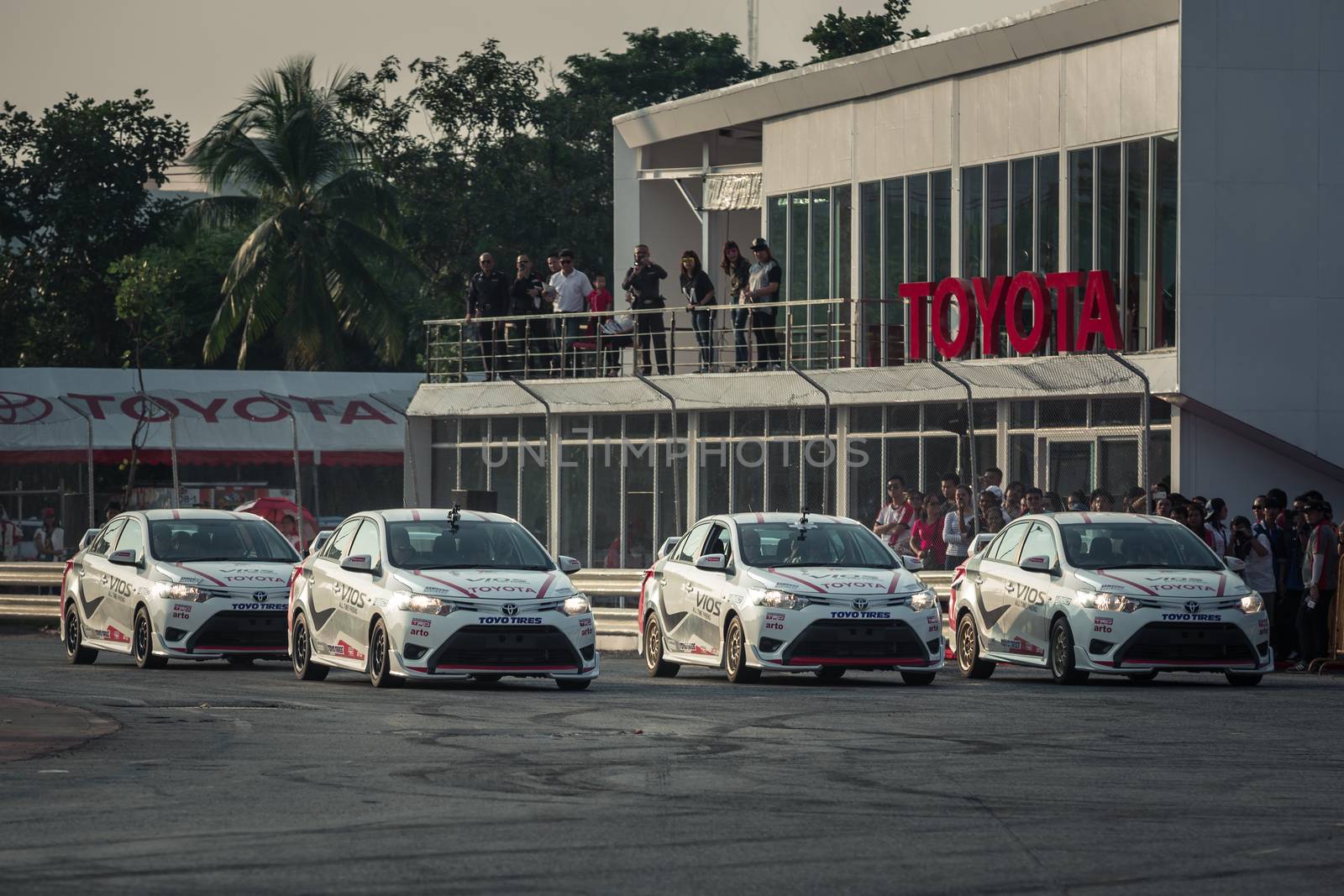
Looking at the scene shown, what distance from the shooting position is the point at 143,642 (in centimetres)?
2231

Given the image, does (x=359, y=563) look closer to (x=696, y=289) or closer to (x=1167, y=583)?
(x=1167, y=583)

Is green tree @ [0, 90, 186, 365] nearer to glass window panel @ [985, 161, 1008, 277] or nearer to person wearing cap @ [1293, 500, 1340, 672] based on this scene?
glass window panel @ [985, 161, 1008, 277]

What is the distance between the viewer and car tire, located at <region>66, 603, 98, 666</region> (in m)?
23.5

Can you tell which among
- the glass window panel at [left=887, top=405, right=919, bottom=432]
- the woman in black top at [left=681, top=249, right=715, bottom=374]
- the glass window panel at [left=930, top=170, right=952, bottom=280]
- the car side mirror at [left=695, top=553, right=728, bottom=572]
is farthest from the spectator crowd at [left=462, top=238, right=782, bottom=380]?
the car side mirror at [left=695, top=553, right=728, bottom=572]

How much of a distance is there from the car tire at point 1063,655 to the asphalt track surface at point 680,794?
5.03ft

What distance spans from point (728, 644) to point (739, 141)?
79.4 ft

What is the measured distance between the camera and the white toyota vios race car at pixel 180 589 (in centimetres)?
2183

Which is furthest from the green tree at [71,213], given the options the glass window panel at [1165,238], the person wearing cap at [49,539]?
the glass window panel at [1165,238]

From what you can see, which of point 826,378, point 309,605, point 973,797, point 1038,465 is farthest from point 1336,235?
point 973,797

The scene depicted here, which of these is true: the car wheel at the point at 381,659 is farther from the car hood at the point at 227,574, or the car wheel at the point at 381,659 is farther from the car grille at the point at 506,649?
the car hood at the point at 227,574

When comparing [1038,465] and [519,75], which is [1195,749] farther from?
[519,75]

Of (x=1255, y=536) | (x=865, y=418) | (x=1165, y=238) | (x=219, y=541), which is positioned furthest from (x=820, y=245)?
(x=219, y=541)

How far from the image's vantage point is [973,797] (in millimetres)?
11336

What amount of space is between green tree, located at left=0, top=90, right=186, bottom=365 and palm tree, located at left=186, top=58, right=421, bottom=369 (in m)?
3.70
